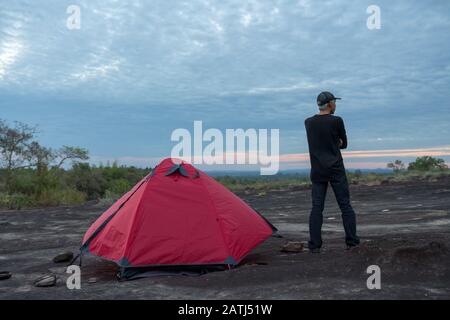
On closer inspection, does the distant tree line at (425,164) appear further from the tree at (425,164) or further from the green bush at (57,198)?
the green bush at (57,198)

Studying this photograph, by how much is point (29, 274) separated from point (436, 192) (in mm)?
16461

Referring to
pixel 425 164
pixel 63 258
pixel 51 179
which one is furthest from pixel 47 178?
pixel 425 164

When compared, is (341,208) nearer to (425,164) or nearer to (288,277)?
(288,277)

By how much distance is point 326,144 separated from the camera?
6703mm

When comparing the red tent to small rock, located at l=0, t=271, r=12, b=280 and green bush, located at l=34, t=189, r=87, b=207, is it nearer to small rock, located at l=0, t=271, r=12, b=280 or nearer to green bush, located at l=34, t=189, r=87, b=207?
small rock, located at l=0, t=271, r=12, b=280

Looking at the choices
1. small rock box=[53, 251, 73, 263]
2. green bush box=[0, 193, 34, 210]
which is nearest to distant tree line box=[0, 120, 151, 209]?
green bush box=[0, 193, 34, 210]

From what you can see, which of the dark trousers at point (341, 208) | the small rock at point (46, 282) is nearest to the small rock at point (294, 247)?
the dark trousers at point (341, 208)

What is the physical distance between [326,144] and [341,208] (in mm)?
895

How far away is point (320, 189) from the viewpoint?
6.78 metres

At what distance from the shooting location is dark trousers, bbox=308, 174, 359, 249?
21.6ft

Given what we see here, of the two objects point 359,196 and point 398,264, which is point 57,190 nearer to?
point 359,196

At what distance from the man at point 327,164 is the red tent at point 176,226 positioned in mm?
931

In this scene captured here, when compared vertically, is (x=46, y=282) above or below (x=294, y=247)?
below

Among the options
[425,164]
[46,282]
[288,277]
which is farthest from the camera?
[425,164]
